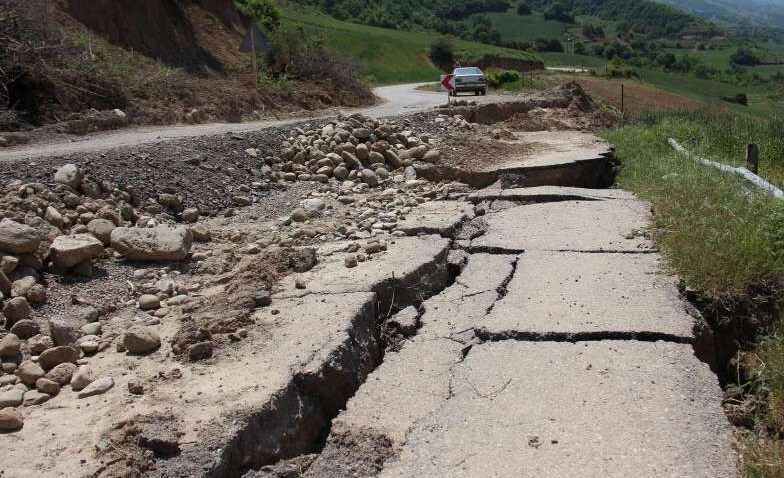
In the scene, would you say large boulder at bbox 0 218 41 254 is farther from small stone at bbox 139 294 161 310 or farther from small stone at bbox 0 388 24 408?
small stone at bbox 0 388 24 408

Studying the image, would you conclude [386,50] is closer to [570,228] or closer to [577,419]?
[570,228]

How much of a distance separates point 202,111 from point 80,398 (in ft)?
33.0

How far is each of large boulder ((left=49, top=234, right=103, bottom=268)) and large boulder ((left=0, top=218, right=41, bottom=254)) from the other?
0.13m

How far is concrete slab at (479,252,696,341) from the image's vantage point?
154 inches

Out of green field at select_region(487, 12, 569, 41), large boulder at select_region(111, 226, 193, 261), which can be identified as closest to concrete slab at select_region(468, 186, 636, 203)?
large boulder at select_region(111, 226, 193, 261)

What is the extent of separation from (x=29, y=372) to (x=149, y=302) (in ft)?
3.54

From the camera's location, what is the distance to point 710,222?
5320 millimetres

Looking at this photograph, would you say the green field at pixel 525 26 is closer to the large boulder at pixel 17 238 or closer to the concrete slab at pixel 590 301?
the concrete slab at pixel 590 301

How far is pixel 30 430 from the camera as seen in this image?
3195 mm

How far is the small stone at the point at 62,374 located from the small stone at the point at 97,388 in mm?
216

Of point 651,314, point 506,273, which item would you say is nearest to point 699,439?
point 651,314

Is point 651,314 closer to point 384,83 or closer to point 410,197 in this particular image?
point 410,197

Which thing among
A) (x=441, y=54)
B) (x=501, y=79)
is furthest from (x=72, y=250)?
(x=441, y=54)

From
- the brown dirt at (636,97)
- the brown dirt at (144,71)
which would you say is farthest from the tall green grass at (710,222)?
the brown dirt at (636,97)
